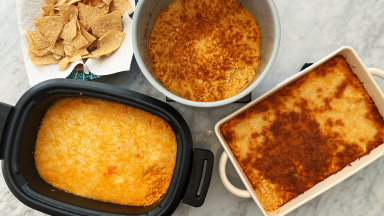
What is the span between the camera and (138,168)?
0.98m

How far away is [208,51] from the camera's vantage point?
2.83ft

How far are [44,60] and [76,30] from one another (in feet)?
0.66

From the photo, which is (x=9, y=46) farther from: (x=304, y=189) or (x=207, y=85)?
(x=304, y=189)

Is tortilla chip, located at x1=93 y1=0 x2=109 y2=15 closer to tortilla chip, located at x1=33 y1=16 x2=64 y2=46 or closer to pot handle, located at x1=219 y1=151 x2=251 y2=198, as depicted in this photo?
tortilla chip, located at x1=33 y1=16 x2=64 y2=46

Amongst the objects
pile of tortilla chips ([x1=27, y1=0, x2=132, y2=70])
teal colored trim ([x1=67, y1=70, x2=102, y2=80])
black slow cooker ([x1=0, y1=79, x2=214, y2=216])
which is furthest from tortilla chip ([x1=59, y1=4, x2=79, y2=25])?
black slow cooker ([x1=0, y1=79, x2=214, y2=216])

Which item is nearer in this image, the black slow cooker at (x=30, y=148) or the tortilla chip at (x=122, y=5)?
the black slow cooker at (x=30, y=148)

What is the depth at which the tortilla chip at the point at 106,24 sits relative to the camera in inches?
40.1

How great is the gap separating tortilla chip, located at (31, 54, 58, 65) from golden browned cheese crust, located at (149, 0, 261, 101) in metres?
0.49

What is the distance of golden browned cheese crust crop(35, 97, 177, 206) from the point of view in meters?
0.97

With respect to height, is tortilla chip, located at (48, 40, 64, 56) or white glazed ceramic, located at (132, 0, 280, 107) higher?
white glazed ceramic, located at (132, 0, 280, 107)

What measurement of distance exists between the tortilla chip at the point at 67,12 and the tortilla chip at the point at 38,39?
11 centimetres

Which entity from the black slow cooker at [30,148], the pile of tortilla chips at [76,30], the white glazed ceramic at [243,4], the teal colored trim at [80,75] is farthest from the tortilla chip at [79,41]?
the white glazed ceramic at [243,4]

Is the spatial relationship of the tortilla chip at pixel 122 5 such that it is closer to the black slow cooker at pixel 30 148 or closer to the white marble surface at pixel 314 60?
the white marble surface at pixel 314 60

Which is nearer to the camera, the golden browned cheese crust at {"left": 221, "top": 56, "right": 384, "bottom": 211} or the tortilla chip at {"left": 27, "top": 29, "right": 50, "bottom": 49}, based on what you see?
the golden browned cheese crust at {"left": 221, "top": 56, "right": 384, "bottom": 211}
